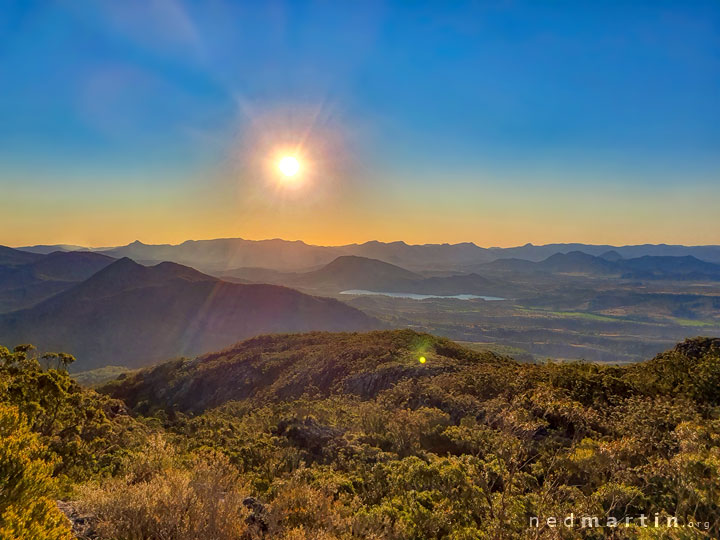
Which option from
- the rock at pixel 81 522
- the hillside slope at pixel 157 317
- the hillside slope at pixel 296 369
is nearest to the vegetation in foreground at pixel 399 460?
the rock at pixel 81 522

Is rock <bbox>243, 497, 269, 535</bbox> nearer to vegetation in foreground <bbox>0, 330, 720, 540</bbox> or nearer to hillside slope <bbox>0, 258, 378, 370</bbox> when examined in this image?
vegetation in foreground <bbox>0, 330, 720, 540</bbox>

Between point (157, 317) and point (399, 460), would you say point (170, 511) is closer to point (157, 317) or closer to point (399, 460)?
point (399, 460)

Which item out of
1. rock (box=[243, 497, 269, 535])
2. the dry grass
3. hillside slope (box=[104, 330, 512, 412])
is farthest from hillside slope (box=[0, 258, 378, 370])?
the dry grass

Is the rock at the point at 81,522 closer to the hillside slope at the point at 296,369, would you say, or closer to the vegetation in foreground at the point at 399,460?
the vegetation in foreground at the point at 399,460

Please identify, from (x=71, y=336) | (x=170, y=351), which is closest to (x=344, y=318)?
(x=170, y=351)

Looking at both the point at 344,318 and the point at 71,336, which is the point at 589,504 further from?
the point at 71,336

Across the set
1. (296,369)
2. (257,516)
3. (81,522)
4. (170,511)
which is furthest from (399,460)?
(296,369)

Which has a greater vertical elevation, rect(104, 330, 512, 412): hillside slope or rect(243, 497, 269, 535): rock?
rect(243, 497, 269, 535): rock
